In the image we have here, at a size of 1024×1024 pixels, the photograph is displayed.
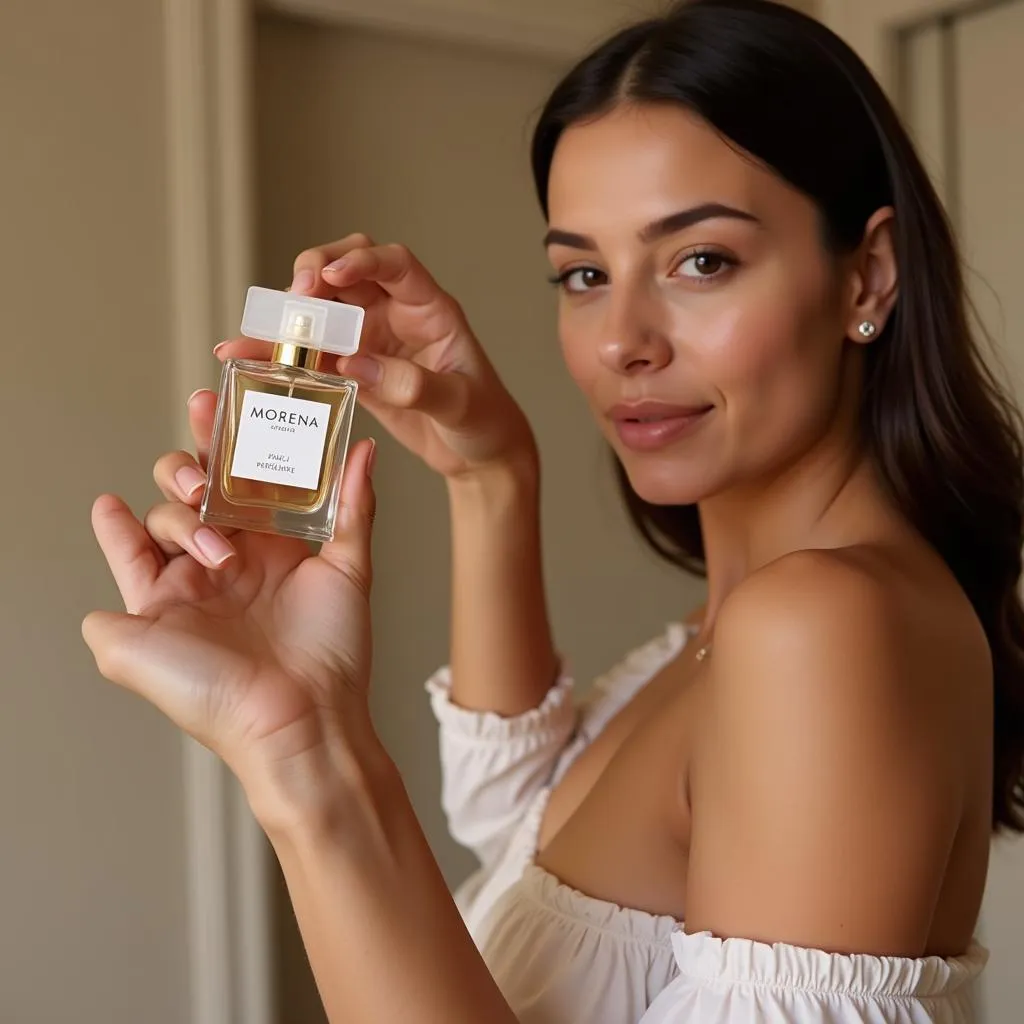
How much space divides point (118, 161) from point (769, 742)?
1.04 m

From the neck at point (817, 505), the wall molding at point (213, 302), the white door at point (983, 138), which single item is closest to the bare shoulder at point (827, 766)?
the neck at point (817, 505)

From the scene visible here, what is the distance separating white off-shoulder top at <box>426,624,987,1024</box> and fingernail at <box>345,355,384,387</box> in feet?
1.29

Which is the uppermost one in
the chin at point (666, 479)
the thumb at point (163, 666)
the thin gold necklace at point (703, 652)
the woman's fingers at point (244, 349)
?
the woman's fingers at point (244, 349)

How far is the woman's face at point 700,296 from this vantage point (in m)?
0.83

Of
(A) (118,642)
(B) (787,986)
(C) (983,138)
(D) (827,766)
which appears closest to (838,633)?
(D) (827,766)

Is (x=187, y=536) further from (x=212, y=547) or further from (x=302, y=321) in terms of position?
(x=302, y=321)

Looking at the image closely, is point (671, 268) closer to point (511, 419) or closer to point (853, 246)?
point (853, 246)

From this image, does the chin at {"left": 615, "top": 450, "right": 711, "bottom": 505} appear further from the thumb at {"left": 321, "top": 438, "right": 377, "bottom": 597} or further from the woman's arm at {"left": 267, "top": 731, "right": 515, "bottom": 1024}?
the woman's arm at {"left": 267, "top": 731, "right": 515, "bottom": 1024}

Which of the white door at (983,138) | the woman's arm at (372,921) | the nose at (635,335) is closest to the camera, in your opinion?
the woman's arm at (372,921)

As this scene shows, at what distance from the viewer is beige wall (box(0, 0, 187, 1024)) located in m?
1.31

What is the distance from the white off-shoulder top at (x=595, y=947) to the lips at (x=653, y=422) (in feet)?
1.12

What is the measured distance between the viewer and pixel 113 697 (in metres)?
1.38

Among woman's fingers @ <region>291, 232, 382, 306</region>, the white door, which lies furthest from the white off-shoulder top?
the white door

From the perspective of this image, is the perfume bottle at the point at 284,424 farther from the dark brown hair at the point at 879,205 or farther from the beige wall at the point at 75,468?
the beige wall at the point at 75,468
